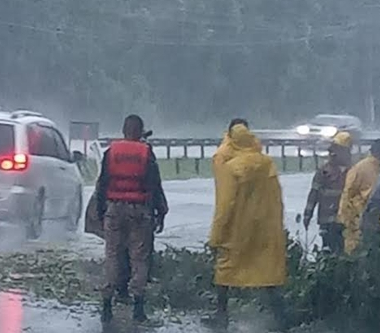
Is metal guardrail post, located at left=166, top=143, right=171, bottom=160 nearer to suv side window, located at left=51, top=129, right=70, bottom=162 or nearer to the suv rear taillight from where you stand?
suv side window, located at left=51, top=129, right=70, bottom=162

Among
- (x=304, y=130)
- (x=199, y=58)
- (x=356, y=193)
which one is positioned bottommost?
(x=356, y=193)

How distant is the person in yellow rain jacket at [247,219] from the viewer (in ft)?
37.7

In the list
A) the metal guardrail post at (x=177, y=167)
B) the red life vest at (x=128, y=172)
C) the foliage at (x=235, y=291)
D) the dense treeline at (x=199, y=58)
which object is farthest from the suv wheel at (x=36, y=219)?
the dense treeline at (x=199, y=58)

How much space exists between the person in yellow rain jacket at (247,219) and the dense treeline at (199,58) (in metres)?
48.9

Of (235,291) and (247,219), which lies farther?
(235,291)

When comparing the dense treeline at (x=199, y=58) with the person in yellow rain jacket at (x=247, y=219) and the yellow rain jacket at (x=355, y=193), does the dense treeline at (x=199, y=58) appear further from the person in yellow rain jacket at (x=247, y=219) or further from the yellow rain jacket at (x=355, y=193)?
the person in yellow rain jacket at (x=247, y=219)

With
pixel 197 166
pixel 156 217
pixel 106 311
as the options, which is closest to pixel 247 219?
pixel 156 217

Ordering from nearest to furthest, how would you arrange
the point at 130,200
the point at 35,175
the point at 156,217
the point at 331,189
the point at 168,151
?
the point at 130,200
the point at 156,217
the point at 331,189
the point at 35,175
the point at 168,151

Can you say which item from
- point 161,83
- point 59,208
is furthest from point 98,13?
point 59,208

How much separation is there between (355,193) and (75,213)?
8.41 m

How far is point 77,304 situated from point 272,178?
260 cm

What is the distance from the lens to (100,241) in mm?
19406

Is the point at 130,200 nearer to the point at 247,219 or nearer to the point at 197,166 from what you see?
the point at 247,219

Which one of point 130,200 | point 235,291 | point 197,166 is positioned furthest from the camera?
point 197,166
